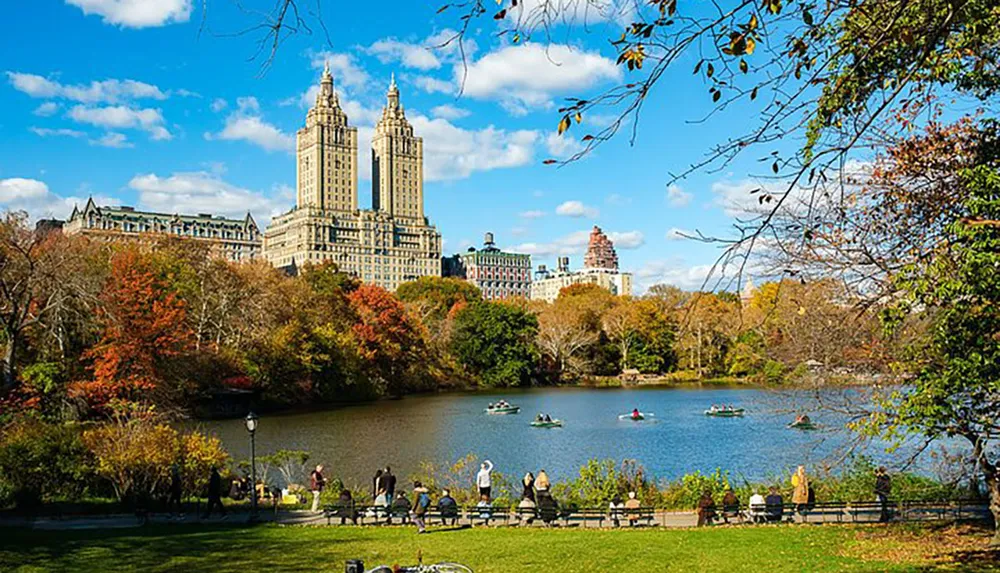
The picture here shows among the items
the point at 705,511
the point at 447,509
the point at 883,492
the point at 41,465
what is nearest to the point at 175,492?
the point at 41,465

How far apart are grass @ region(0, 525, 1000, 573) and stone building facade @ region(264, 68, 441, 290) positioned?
13863 centimetres

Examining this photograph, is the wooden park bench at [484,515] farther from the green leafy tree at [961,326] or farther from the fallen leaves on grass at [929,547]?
the green leafy tree at [961,326]

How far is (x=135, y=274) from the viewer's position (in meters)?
40.9

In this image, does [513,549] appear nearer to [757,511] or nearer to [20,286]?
[757,511]

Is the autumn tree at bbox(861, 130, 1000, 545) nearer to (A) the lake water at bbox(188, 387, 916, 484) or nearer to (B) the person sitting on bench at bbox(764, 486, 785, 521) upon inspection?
(B) the person sitting on bench at bbox(764, 486, 785, 521)

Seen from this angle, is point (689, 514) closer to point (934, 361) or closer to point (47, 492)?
point (934, 361)

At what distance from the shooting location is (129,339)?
40.2m

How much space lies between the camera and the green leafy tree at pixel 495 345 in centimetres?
8012

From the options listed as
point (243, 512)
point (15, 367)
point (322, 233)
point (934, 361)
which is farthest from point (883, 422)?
point (322, 233)

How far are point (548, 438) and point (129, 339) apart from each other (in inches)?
784

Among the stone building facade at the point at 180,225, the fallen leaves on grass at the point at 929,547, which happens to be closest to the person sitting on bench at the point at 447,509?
the fallen leaves on grass at the point at 929,547

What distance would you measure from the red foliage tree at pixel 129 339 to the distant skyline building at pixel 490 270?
471 feet

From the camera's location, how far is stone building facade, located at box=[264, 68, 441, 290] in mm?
157000

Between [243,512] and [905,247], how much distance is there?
46.1ft
